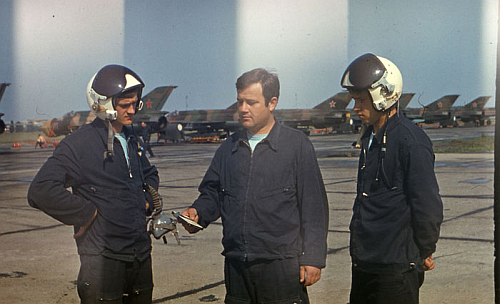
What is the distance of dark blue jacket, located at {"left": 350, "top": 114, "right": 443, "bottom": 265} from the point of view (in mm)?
3293

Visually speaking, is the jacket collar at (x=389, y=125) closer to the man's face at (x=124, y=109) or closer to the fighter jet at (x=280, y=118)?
the man's face at (x=124, y=109)

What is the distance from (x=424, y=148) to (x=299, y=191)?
0.67 meters

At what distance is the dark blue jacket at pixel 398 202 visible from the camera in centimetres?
329

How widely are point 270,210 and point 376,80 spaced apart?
3.01 feet

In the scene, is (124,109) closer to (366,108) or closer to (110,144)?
(110,144)

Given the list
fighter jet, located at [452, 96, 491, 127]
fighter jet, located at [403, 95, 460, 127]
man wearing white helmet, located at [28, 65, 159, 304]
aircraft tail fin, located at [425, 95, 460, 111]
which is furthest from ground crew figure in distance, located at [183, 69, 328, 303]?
fighter jet, located at [452, 96, 491, 127]

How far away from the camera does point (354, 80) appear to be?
358 centimetres

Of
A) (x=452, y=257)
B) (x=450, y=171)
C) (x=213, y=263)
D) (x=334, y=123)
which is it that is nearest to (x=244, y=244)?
(x=213, y=263)

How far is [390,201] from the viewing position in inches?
134

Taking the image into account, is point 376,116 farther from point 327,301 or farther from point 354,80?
point 327,301

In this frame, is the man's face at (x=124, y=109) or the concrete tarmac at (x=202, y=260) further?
the concrete tarmac at (x=202, y=260)

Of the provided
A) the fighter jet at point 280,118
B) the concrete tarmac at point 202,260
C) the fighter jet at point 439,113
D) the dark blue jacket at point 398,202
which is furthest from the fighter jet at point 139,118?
the fighter jet at point 439,113

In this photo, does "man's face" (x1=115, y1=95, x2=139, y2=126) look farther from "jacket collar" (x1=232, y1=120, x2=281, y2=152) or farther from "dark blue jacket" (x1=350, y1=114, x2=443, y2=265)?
"dark blue jacket" (x1=350, y1=114, x2=443, y2=265)

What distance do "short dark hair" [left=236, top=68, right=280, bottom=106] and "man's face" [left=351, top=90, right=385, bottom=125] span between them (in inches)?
19.3
